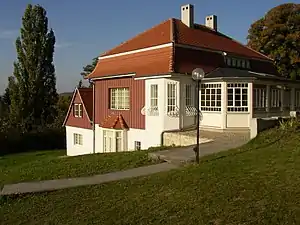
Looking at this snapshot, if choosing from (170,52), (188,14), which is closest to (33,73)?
(188,14)

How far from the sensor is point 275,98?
22719 millimetres

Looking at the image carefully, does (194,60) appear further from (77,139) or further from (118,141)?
(77,139)

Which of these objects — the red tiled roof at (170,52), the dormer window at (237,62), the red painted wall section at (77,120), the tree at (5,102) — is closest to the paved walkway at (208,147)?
the red tiled roof at (170,52)

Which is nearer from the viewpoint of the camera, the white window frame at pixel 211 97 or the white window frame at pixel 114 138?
the white window frame at pixel 211 97

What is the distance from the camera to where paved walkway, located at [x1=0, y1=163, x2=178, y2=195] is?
386 inches

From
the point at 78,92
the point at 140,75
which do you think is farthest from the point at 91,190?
the point at 78,92

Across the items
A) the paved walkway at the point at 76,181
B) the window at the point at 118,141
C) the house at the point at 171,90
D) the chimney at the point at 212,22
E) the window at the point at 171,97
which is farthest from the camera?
the chimney at the point at 212,22

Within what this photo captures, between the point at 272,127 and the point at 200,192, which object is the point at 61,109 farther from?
the point at 200,192

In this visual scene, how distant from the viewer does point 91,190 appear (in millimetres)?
9336

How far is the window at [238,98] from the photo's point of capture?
1964 cm

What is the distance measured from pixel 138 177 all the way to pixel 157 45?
13209 millimetres

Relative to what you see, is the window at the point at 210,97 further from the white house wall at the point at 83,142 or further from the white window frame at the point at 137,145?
the white house wall at the point at 83,142

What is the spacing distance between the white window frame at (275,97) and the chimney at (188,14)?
7263mm

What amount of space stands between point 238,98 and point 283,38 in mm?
16949
